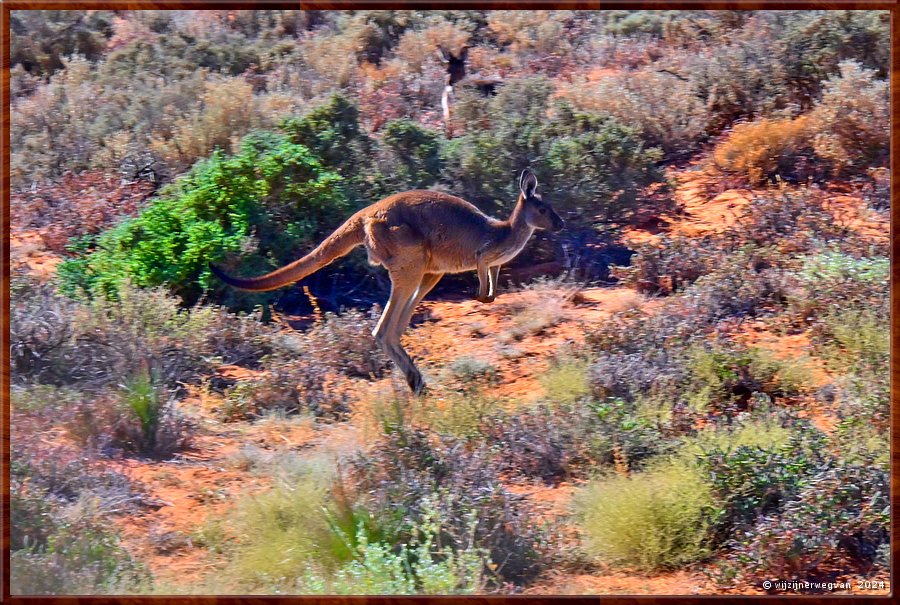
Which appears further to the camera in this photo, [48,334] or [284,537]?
[48,334]

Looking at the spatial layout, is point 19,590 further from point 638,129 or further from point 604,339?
point 638,129

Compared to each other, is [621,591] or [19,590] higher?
[19,590]

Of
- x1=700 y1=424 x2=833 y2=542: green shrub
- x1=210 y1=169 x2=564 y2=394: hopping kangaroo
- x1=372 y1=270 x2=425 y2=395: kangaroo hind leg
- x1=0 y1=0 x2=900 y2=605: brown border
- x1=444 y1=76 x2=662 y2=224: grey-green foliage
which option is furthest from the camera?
x1=444 y1=76 x2=662 y2=224: grey-green foliage

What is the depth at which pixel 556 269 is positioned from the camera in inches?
502

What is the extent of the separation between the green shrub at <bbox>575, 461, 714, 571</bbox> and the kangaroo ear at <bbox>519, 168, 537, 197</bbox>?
11.5ft

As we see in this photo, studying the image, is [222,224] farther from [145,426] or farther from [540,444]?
[540,444]

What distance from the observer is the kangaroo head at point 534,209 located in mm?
10461

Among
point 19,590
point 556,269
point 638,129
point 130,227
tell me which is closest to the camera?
point 19,590

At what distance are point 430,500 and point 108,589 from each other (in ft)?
6.99

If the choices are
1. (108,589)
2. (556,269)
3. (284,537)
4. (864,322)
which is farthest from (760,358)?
(108,589)

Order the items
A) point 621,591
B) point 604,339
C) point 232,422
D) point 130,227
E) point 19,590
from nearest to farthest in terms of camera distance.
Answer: point 19,590, point 621,591, point 232,422, point 604,339, point 130,227

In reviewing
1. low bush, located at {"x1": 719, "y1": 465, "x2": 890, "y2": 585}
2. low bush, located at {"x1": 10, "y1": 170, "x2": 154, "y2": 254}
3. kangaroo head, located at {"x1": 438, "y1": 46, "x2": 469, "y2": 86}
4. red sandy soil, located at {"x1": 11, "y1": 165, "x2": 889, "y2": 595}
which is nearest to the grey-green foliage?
red sandy soil, located at {"x1": 11, "y1": 165, "x2": 889, "y2": 595}

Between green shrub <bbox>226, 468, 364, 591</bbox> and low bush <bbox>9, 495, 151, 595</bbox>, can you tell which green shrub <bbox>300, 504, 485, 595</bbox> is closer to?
green shrub <bbox>226, 468, 364, 591</bbox>

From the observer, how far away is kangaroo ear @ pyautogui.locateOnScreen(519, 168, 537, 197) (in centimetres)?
1048
